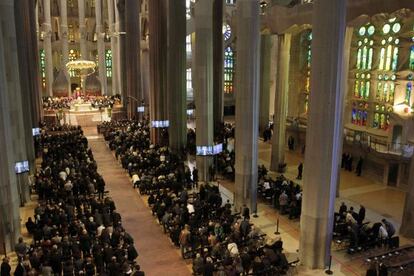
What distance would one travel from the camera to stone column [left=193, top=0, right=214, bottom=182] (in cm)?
2047

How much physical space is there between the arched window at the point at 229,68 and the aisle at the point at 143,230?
25257 millimetres

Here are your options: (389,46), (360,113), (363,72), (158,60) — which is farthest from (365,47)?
(158,60)

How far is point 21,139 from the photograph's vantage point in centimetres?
1814

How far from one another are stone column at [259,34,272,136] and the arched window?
13132mm

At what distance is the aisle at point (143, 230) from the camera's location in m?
12.7

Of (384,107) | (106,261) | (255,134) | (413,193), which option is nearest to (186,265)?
(106,261)

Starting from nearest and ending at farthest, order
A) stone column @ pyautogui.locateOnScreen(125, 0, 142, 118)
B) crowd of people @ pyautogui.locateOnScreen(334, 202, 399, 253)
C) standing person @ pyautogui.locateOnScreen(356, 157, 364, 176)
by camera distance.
Answer: crowd of people @ pyautogui.locateOnScreen(334, 202, 399, 253), standing person @ pyautogui.locateOnScreen(356, 157, 364, 176), stone column @ pyautogui.locateOnScreen(125, 0, 142, 118)

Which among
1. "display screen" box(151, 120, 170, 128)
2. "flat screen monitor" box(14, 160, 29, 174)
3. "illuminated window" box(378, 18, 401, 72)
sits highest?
"illuminated window" box(378, 18, 401, 72)

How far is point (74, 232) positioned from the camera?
531 inches

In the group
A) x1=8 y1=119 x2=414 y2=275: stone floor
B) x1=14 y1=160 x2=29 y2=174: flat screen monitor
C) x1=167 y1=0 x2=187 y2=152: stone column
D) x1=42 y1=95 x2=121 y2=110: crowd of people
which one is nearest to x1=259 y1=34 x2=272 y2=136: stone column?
x1=8 y1=119 x2=414 y2=275: stone floor

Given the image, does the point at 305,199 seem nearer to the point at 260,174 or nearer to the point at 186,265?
the point at 186,265

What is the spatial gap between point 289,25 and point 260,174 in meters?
7.92

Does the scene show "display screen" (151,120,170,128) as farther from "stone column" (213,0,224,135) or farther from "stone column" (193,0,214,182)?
"stone column" (193,0,214,182)

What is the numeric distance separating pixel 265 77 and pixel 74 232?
916 inches
